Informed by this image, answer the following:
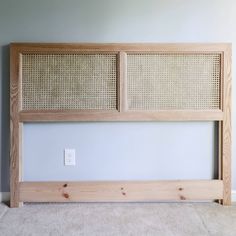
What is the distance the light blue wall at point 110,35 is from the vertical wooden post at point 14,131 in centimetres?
9

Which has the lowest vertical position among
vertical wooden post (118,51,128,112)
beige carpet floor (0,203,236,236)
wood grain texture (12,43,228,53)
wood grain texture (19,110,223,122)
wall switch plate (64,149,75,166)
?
beige carpet floor (0,203,236,236)

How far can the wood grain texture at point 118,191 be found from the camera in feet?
6.37

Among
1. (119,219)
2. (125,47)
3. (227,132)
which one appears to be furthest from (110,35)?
(119,219)

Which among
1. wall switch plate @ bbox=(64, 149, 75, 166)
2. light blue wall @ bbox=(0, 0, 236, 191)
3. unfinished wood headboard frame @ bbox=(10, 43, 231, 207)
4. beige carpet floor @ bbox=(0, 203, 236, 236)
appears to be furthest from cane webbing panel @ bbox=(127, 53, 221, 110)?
beige carpet floor @ bbox=(0, 203, 236, 236)

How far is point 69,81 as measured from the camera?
6.37ft

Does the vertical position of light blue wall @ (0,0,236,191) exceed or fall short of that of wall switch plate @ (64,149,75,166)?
it exceeds it

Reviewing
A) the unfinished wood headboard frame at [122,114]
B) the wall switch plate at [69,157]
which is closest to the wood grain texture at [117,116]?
the unfinished wood headboard frame at [122,114]

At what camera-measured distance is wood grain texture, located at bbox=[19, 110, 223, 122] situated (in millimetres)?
1910

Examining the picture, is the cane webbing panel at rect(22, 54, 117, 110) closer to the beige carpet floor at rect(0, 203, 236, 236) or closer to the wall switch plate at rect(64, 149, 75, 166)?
the wall switch plate at rect(64, 149, 75, 166)

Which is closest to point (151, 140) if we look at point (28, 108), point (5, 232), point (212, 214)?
point (212, 214)

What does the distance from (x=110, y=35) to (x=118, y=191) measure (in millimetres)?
1122

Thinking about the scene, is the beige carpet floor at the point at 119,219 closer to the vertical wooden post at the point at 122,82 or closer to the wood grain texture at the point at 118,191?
the wood grain texture at the point at 118,191

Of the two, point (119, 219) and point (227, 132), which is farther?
point (227, 132)

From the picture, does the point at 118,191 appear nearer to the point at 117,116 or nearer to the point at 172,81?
the point at 117,116
